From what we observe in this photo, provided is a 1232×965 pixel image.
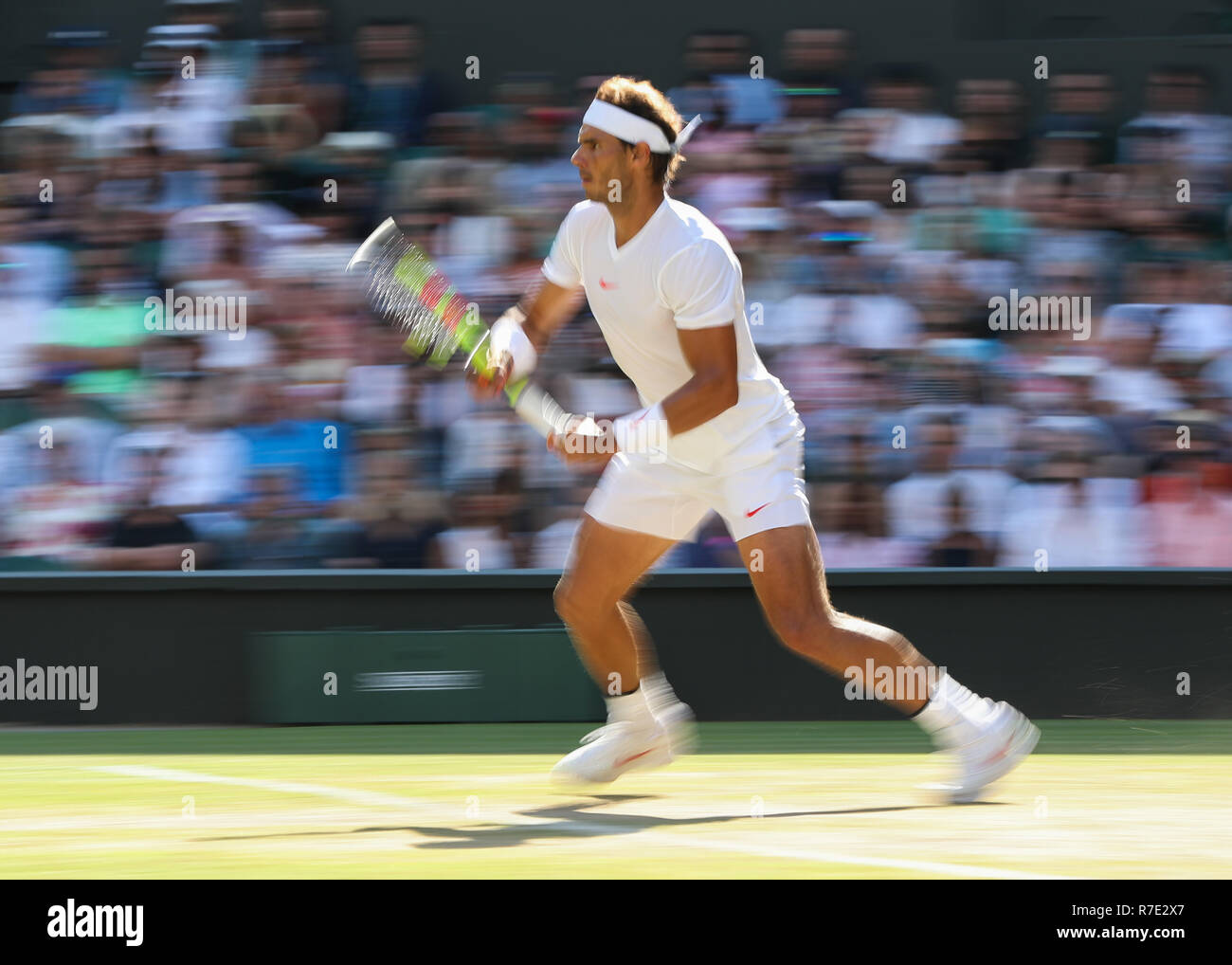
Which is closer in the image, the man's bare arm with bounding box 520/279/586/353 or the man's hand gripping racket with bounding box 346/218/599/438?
the man's hand gripping racket with bounding box 346/218/599/438

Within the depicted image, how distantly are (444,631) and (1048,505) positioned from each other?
2.50 metres

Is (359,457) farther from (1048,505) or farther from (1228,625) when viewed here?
(1228,625)

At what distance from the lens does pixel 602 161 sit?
5211 mm

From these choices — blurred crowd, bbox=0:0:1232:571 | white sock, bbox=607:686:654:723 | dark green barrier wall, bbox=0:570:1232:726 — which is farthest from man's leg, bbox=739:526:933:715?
blurred crowd, bbox=0:0:1232:571

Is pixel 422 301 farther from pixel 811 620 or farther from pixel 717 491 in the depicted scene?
pixel 811 620

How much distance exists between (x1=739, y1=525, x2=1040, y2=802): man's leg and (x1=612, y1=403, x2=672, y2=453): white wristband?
1.32 feet

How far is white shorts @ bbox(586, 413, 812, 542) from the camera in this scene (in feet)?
17.3

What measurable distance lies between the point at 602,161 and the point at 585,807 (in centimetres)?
176

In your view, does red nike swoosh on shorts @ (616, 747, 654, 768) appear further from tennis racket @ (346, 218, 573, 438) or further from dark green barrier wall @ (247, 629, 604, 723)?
dark green barrier wall @ (247, 629, 604, 723)

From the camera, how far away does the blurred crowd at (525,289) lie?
25.9ft

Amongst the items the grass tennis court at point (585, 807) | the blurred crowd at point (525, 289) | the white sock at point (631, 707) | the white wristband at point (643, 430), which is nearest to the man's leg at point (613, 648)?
the white sock at point (631, 707)

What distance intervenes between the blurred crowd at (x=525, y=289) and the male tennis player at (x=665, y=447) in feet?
7.55

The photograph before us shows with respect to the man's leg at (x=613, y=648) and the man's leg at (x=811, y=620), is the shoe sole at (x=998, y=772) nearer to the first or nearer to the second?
the man's leg at (x=811, y=620)

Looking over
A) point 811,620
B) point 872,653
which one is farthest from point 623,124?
point 872,653
